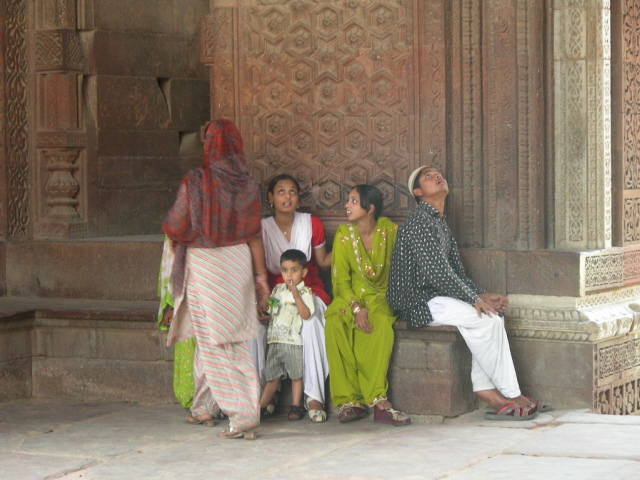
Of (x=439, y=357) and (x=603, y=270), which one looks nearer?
(x=439, y=357)

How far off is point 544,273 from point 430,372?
809 millimetres

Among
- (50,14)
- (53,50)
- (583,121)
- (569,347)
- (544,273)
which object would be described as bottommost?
(569,347)

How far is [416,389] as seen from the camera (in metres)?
6.21

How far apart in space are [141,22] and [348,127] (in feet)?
7.55

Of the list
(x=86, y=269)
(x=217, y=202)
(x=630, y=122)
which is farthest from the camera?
(x=86, y=269)

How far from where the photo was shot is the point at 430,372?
6180mm

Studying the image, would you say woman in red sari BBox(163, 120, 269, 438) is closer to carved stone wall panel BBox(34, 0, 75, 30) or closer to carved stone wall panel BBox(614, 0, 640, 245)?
carved stone wall panel BBox(614, 0, 640, 245)

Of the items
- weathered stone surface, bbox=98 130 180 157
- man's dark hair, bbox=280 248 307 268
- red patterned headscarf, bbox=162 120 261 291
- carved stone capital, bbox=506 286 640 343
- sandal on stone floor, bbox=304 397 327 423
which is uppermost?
weathered stone surface, bbox=98 130 180 157

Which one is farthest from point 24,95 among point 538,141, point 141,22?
point 538,141

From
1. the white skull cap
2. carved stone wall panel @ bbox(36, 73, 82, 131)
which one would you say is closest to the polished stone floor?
the white skull cap

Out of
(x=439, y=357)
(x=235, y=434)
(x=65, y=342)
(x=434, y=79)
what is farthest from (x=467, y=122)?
(x=65, y=342)

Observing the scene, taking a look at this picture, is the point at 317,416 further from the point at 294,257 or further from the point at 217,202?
the point at 217,202

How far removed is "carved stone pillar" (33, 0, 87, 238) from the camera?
7.78m

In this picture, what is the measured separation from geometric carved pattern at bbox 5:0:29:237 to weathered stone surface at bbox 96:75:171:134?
52cm
